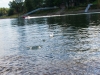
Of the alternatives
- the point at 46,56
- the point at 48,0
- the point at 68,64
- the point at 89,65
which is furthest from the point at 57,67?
the point at 48,0

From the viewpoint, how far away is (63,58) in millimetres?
21016

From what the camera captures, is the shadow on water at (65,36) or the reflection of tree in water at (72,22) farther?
the reflection of tree in water at (72,22)

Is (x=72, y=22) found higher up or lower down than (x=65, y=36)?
lower down

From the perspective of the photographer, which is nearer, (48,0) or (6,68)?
(6,68)

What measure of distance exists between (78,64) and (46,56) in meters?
4.84

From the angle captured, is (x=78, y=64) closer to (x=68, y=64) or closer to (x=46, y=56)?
(x=68, y=64)

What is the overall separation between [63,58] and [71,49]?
3990mm

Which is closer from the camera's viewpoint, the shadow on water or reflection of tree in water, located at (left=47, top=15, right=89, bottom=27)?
the shadow on water

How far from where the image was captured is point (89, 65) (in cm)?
1791

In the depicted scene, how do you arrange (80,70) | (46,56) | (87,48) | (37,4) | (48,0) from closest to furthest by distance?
(80,70) < (46,56) < (87,48) < (48,0) < (37,4)

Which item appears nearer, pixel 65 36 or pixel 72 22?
pixel 65 36

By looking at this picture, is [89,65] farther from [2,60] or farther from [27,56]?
[2,60]

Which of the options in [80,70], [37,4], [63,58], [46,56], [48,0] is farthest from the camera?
[37,4]

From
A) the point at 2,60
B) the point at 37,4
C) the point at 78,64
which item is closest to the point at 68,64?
the point at 78,64
